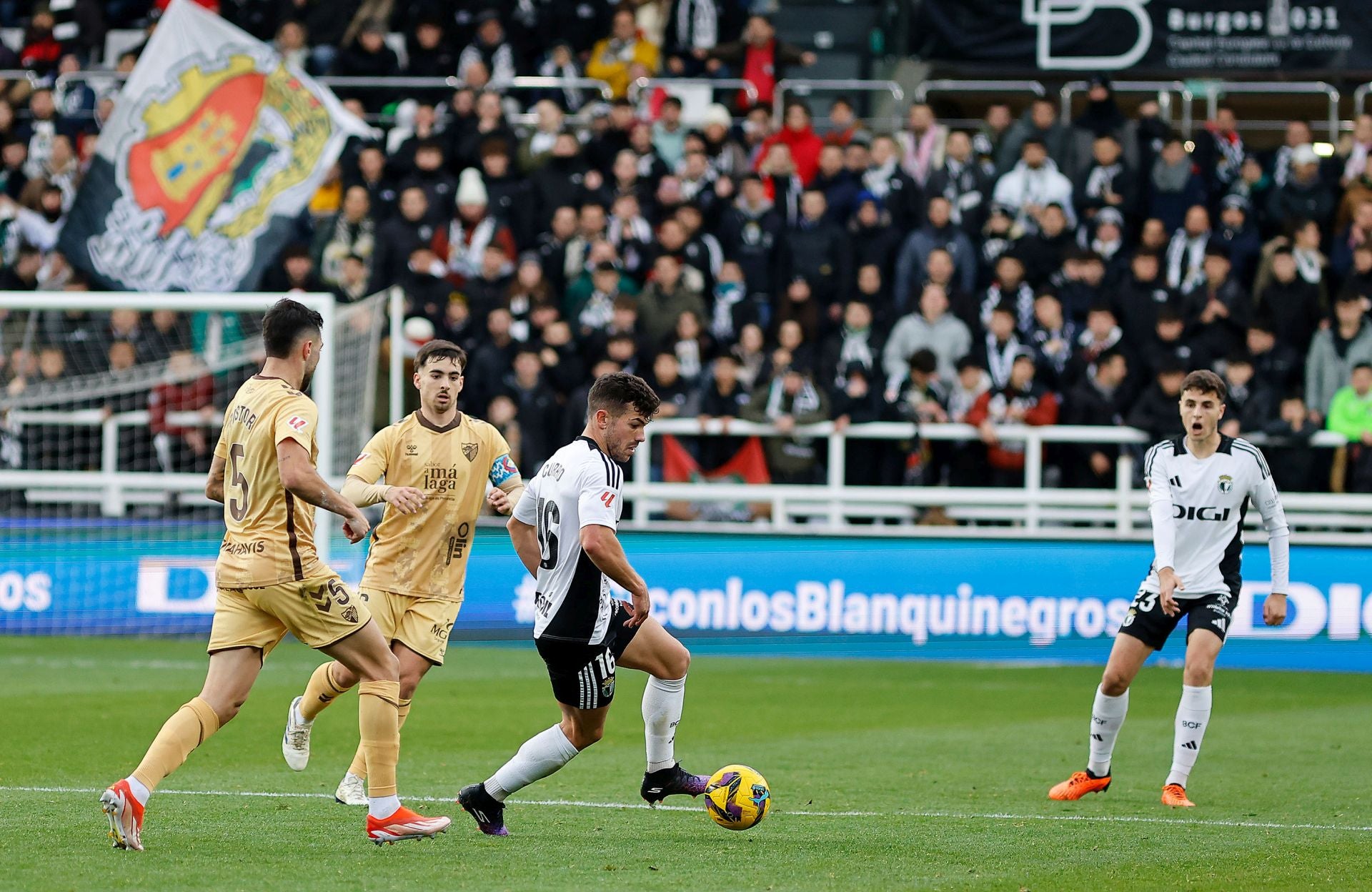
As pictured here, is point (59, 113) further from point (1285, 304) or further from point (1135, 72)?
point (1285, 304)

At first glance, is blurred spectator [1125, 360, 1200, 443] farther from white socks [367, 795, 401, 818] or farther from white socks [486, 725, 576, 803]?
white socks [367, 795, 401, 818]

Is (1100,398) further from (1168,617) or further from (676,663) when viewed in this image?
(676,663)

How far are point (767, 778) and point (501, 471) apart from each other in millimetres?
2368

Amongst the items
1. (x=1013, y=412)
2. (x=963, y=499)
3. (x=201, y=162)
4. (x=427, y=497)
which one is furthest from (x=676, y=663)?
(x=201, y=162)

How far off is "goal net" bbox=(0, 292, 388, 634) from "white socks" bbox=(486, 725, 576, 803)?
8.35m

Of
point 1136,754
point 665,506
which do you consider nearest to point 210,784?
point 1136,754

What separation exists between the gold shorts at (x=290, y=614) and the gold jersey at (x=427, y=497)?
1.24 m

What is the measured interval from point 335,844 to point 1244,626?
34.3ft

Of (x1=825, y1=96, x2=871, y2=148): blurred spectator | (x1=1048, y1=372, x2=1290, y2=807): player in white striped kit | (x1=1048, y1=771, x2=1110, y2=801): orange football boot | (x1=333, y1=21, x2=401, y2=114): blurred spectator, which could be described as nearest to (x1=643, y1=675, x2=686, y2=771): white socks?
(x1=1048, y1=771, x2=1110, y2=801): orange football boot

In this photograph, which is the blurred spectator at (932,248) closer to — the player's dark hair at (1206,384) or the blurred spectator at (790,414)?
the blurred spectator at (790,414)

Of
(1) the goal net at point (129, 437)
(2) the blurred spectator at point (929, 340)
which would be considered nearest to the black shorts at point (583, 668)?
(1) the goal net at point (129, 437)

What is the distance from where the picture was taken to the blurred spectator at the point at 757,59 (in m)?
21.1

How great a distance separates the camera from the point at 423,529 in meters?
8.55

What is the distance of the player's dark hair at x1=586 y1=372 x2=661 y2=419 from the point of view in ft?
24.2
